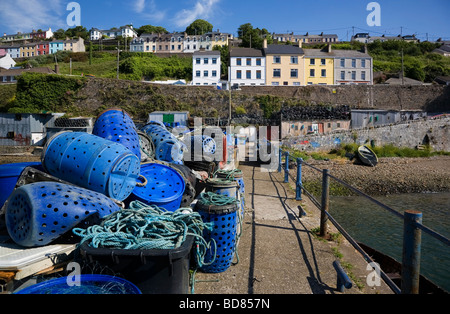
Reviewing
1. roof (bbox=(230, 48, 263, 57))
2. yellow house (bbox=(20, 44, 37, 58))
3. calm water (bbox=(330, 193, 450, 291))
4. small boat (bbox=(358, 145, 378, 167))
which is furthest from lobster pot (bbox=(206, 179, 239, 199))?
yellow house (bbox=(20, 44, 37, 58))

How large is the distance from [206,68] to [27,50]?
63.8 metres

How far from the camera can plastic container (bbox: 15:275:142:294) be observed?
2135 mm

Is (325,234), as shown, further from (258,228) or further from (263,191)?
(263,191)

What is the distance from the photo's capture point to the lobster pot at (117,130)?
4809 mm

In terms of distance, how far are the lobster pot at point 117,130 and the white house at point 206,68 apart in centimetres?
4269

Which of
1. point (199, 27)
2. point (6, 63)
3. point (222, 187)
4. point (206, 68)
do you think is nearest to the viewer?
point (222, 187)

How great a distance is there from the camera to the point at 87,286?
220 centimetres

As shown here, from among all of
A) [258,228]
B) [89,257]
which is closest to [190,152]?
[258,228]

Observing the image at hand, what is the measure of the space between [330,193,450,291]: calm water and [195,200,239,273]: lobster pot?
7066 millimetres

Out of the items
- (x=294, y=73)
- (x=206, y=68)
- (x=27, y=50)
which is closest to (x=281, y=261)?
(x=294, y=73)

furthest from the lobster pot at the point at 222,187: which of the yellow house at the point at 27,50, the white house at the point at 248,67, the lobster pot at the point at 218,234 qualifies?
the yellow house at the point at 27,50

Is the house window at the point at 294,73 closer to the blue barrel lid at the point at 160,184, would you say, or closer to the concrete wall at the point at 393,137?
the concrete wall at the point at 393,137

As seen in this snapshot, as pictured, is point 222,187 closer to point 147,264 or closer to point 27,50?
point 147,264

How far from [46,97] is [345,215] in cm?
3595
